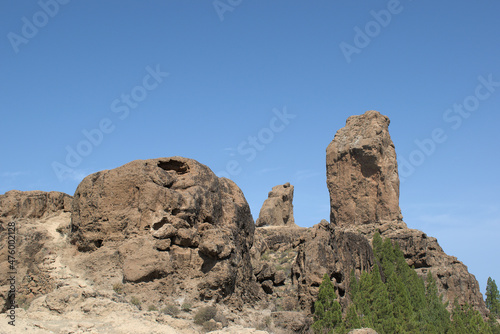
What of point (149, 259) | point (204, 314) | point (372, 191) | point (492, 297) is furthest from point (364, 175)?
point (204, 314)

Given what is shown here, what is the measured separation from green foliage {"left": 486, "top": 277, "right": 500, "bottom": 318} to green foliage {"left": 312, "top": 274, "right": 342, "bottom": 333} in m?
45.0

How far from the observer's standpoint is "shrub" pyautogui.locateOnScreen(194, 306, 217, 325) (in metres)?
20.2

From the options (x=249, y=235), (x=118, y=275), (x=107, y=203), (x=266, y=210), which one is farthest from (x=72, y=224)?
(x=266, y=210)

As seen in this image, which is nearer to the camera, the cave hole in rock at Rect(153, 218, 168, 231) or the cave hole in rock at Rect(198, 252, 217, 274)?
the cave hole in rock at Rect(198, 252, 217, 274)

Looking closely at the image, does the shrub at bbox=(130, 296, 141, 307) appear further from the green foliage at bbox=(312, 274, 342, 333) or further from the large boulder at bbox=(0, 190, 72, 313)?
the green foliage at bbox=(312, 274, 342, 333)

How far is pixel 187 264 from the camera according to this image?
74.4 feet

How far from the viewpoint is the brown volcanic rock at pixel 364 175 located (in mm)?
62094

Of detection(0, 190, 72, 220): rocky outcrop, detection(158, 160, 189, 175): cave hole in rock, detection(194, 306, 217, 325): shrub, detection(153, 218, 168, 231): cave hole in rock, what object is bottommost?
detection(194, 306, 217, 325): shrub

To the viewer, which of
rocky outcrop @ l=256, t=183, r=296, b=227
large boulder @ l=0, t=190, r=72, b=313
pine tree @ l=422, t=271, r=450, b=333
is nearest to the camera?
large boulder @ l=0, t=190, r=72, b=313

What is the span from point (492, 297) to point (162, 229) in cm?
5542

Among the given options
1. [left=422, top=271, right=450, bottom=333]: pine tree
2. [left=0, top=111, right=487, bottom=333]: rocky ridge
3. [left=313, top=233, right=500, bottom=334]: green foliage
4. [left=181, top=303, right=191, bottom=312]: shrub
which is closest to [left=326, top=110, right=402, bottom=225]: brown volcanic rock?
[left=313, top=233, right=500, bottom=334]: green foliage

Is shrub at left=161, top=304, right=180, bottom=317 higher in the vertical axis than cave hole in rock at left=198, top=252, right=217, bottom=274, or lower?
lower

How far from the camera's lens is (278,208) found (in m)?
69.2

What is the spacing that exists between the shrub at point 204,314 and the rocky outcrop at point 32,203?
31.1 feet
